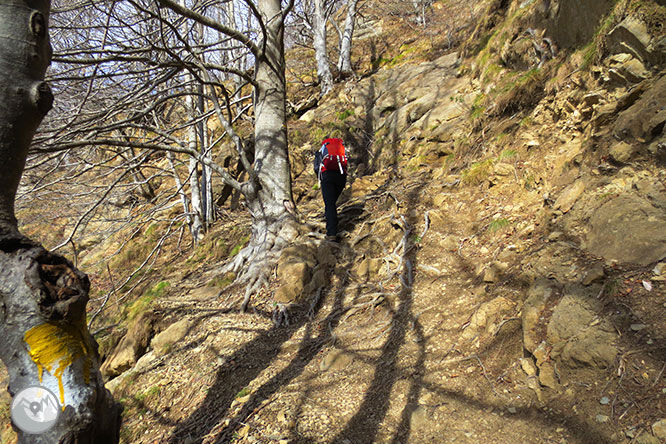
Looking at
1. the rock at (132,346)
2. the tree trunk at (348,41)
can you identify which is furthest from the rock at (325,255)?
the tree trunk at (348,41)

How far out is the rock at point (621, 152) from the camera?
2996mm

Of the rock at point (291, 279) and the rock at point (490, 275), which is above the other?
the rock at point (291, 279)

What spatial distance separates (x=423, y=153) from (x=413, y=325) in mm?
4273

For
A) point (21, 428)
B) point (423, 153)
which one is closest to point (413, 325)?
point (21, 428)

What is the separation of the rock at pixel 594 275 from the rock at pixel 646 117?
135cm

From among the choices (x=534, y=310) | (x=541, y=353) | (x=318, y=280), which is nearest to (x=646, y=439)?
(x=541, y=353)

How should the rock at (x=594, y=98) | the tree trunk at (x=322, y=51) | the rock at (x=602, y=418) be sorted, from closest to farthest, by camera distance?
the rock at (x=602, y=418)
the rock at (x=594, y=98)
the tree trunk at (x=322, y=51)

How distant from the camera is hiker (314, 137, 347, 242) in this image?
5332 millimetres

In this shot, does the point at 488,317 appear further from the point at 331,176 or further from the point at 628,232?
the point at 331,176

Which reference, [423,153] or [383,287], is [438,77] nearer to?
[423,153]

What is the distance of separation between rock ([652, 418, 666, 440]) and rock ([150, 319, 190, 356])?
449 centimetres

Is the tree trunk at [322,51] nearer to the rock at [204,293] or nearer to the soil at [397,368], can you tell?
the soil at [397,368]

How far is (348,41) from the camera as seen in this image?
39.3ft

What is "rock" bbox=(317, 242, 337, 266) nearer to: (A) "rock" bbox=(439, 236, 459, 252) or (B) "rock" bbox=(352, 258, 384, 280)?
(B) "rock" bbox=(352, 258, 384, 280)
